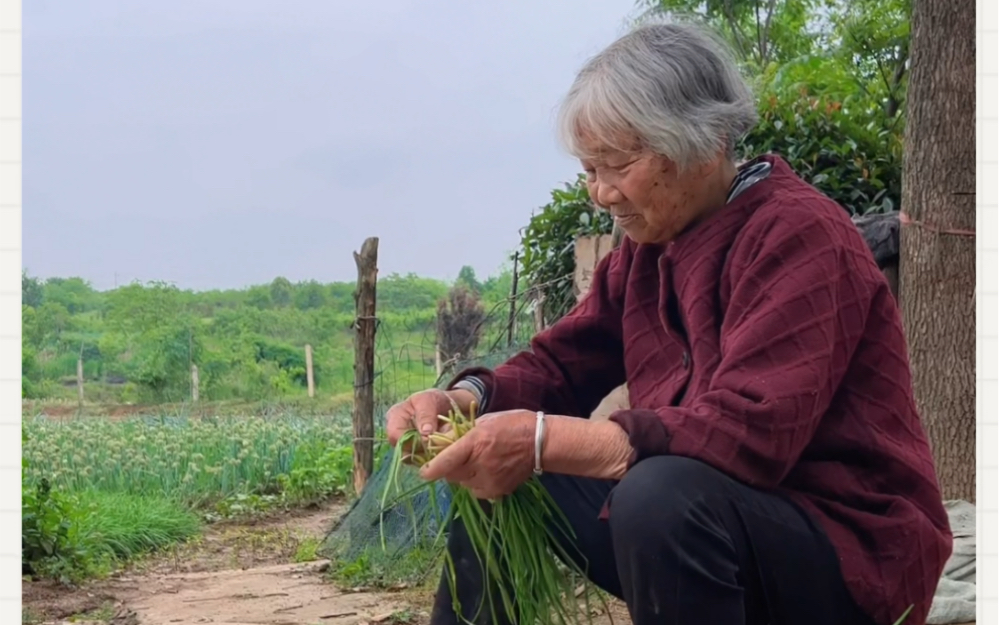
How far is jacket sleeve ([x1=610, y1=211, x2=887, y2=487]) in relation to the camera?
1724mm

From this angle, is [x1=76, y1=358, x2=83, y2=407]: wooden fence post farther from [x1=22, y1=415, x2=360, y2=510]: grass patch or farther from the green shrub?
the green shrub

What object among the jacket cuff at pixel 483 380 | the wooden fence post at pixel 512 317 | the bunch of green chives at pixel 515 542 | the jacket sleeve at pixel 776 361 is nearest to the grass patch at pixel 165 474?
the wooden fence post at pixel 512 317

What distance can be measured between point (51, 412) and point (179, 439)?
2.98 m

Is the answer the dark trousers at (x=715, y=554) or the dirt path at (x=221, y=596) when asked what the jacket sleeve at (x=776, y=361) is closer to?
the dark trousers at (x=715, y=554)

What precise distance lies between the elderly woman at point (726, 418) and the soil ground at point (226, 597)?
1.47 metres

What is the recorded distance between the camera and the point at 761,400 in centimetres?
172

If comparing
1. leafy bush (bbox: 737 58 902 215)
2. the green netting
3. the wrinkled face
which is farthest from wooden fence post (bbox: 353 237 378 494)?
the wrinkled face

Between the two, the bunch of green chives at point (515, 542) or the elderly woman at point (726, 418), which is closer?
the elderly woman at point (726, 418)

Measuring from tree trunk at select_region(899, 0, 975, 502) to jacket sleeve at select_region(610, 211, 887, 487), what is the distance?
7.12 ft

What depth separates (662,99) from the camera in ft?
6.33

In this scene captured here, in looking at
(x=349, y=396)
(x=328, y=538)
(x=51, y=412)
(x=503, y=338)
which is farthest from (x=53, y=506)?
(x=349, y=396)

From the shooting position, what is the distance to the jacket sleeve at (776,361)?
172 cm

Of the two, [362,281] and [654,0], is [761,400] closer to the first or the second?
[362,281]

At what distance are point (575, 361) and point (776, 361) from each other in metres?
0.67
